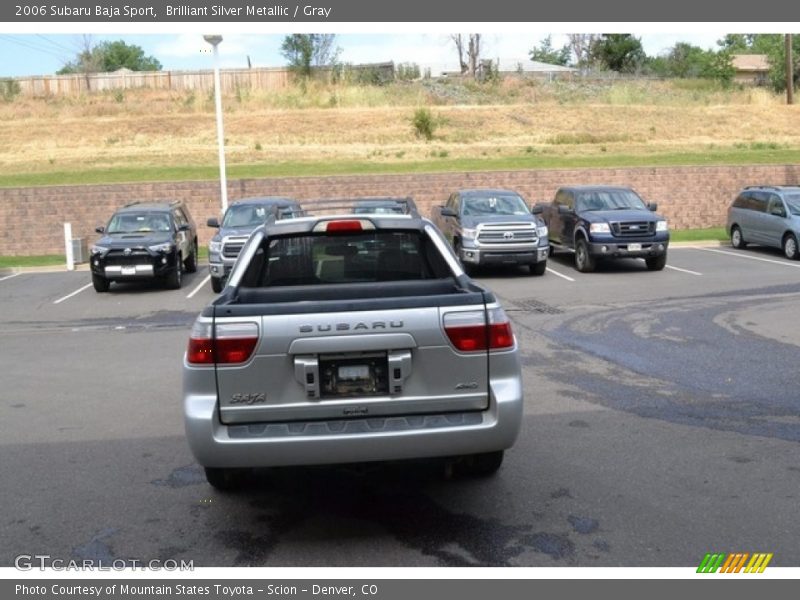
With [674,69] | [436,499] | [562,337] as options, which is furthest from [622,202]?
[674,69]

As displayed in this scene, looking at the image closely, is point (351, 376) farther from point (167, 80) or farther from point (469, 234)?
point (167, 80)

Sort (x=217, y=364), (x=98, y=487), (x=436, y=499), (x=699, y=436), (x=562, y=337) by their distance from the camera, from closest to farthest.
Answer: (x=217, y=364), (x=436, y=499), (x=98, y=487), (x=699, y=436), (x=562, y=337)

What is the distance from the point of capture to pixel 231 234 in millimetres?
18875

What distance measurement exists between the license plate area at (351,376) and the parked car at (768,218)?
61.8 ft

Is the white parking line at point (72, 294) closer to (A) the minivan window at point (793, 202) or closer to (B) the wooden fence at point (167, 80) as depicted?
(A) the minivan window at point (793, 202)

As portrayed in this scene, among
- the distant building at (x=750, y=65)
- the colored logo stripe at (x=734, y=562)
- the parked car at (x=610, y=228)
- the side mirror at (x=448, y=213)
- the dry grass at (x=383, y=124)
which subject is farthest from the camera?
the distant building at (x=750, y=65)

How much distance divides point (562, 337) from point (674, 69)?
70.3m

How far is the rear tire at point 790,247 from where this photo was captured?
21797 millimetres

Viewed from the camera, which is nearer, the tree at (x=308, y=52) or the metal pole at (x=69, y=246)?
the metal pole at (x=69, y=246)

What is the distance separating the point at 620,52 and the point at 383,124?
38626mm

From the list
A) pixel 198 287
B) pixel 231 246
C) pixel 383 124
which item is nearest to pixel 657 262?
pixel 231 246

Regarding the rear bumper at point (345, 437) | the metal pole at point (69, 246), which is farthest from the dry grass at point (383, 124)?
the rear bumper at point (345, 437)

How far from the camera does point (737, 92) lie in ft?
178

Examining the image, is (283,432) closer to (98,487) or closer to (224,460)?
(224,460)
